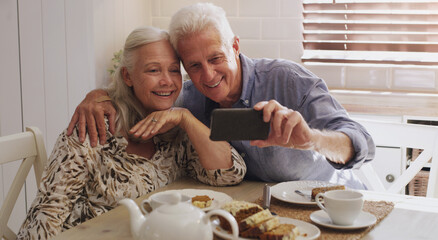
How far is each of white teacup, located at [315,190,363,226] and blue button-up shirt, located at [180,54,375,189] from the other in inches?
15.8

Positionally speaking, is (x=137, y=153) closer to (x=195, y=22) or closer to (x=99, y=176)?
(x=99, y=176)

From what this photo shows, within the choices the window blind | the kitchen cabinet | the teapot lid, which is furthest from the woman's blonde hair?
the window blind

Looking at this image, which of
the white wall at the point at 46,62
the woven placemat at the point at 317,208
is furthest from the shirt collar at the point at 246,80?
the white wall at the point at 46,62

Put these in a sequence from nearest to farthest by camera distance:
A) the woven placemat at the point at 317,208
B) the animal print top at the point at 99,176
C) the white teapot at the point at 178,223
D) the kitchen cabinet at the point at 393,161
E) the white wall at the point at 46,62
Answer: the white teapot at the point at 178,223 → the woven placemat at the point at 317,208 → the animal print top at the point at 99,176 → the white wall at the point at 46,62 → the kitchen cabinet at the point at 393,161

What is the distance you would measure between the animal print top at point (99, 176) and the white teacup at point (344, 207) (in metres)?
0.48

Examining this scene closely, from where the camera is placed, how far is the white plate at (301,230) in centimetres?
121

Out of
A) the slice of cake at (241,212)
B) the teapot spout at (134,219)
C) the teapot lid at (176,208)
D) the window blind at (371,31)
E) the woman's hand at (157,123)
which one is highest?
the window blind at (371,31)

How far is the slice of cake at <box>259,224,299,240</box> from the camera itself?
3.77 feet

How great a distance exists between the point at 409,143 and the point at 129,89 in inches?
43.1

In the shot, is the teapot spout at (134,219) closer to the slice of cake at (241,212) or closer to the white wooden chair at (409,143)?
the slice of cake at (241,212)

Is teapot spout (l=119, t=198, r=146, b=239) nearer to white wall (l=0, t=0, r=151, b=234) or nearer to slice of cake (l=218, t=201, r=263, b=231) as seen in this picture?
slice of cake (l=218, t=201, r=263, b=231)

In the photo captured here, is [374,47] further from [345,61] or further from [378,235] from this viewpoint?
[378,235]

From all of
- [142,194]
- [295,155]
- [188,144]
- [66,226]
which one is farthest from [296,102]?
[66,226]

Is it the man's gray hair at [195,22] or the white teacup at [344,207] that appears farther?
the man's gray hair at [195,22]
